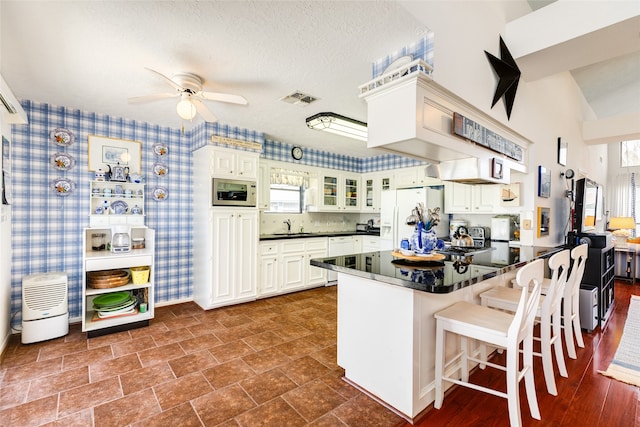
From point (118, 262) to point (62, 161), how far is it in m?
1.28

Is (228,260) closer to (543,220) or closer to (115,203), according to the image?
(115,203)

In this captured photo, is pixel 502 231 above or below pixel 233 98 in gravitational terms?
below

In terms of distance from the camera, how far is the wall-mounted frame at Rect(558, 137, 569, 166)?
13.3 feet

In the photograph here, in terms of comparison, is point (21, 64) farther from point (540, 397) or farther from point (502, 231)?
point (502, 231)

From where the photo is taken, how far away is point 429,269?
1.90 metres

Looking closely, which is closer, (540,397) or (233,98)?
(540,397)

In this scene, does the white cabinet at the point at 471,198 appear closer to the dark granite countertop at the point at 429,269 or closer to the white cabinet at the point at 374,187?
the white cabinet at the point at 374,187

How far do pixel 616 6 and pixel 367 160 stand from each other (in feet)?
13.4

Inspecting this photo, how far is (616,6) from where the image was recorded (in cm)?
214

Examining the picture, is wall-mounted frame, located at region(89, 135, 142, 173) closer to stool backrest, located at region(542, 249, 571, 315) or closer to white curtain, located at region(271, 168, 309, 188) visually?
white curtain, located at region(271, 168, 309, 188)

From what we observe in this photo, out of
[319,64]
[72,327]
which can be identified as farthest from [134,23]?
[72,327]

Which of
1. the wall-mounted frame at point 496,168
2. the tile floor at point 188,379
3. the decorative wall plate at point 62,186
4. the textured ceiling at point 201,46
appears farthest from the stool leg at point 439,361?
the decorative wall plate at point 62,186

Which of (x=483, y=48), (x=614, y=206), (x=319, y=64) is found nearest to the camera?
(x=319, y=64)

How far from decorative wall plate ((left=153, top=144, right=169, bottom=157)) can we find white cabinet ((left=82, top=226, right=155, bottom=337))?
988 millimetres
